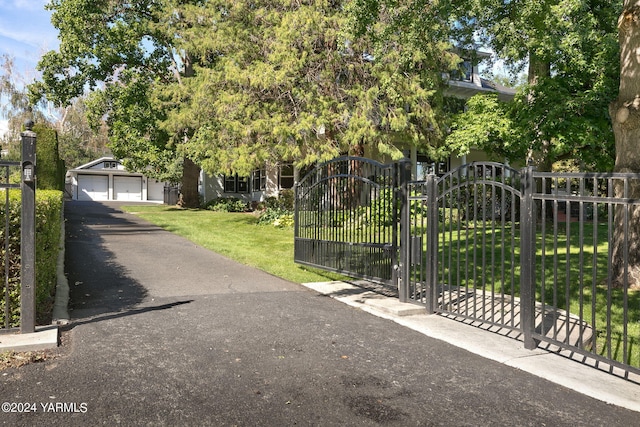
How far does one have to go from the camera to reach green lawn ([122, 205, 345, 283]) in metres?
9.54

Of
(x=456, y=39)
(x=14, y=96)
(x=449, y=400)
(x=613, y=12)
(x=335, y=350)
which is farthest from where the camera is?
(x=14, y=96)

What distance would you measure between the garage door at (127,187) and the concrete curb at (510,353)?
43364 millimetres

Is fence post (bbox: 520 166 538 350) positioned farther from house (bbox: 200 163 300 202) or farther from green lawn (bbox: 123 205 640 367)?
house (bbox: 200 163 300 202)

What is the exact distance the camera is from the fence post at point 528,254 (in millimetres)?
4965

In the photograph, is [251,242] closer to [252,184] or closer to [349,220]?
[349,220]

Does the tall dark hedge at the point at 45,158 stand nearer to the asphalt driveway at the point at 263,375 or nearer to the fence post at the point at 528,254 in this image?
the asphalt driveway at the point at 263,375

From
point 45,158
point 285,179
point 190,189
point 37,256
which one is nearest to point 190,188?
point 190,189

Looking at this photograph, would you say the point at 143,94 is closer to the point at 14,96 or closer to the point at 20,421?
the point at 20,421

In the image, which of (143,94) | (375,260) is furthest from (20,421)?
(143,94)

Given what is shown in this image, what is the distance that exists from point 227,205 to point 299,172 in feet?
23.2

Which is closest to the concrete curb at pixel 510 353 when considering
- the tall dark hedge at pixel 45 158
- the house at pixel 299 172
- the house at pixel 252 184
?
the tall dark hedge at pixel 45 158

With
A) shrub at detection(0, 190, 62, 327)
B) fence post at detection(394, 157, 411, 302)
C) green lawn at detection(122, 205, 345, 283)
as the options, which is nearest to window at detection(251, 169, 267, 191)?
green lawn at detection(122, 205, 345, 283)

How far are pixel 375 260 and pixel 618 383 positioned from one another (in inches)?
155

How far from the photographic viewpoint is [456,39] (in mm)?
17812
